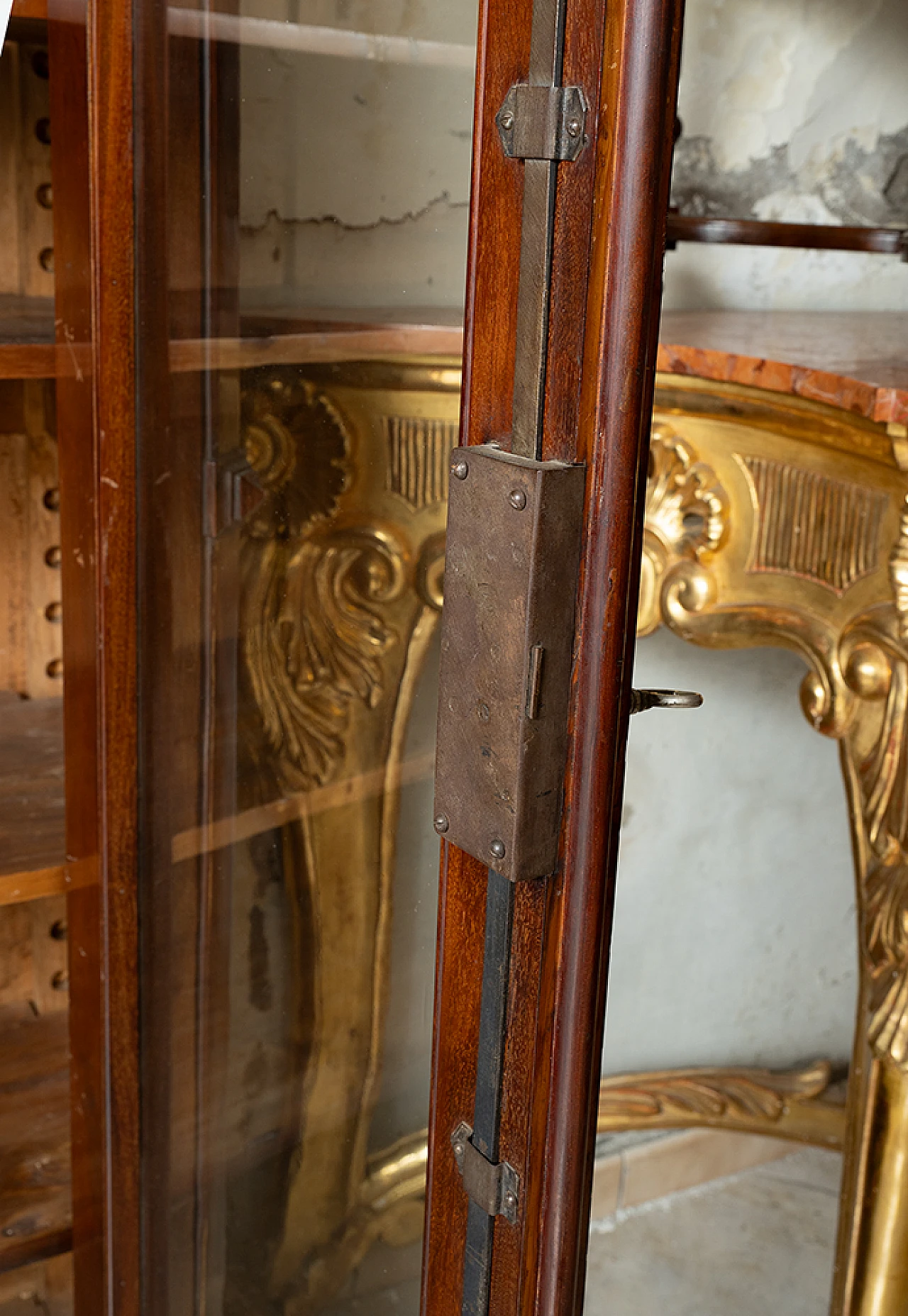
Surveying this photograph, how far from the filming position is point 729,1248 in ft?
5.41

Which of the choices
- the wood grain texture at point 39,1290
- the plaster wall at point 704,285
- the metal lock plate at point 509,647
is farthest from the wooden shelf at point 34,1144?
the metal lock plate at point 509,647

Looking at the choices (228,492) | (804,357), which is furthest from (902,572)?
(228,492)

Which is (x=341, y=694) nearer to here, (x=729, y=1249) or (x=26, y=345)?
(x=26, y=345)

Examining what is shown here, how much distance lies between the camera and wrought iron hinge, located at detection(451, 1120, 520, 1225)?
521mm

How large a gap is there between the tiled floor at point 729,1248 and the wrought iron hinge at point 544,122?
4.52 ft

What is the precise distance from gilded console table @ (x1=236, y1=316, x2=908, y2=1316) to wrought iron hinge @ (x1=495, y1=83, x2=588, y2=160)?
11 cm

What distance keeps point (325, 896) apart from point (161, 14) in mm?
449

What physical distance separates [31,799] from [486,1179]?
0.46m

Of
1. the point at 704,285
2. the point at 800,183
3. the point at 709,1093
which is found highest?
the point at 800,183

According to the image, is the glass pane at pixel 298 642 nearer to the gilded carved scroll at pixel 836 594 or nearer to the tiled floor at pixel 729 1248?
the gilded carved scroll at pixel 836 594

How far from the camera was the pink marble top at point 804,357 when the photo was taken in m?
0.90

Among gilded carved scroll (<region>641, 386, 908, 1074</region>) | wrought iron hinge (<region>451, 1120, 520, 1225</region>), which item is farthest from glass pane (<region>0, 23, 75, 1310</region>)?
gilded carved scroll (<region>641, 386, 908, 1074</region>)

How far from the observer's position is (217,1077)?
2.74 ft

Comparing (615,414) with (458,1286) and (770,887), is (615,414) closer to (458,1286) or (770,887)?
(458,1286)
